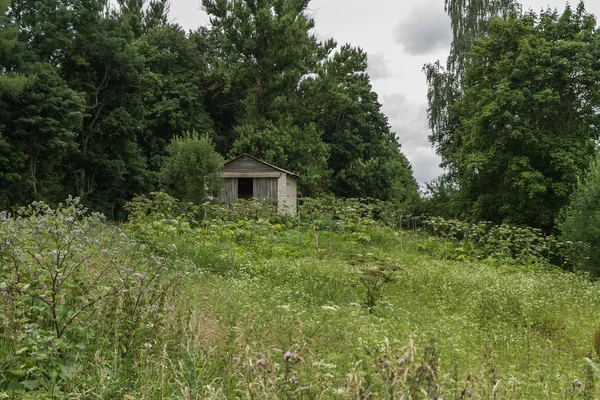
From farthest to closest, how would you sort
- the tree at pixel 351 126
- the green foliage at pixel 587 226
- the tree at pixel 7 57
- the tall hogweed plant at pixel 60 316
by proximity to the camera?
the tree at pixel 351 126, the tree at pixel 7 57, the green foliage at pixel 587 226, the tall hogweed plant at pixel 60 316

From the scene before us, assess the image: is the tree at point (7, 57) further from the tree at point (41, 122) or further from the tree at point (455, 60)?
the tree at point (455, 60)

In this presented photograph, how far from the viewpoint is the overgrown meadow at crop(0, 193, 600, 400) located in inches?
→ 107

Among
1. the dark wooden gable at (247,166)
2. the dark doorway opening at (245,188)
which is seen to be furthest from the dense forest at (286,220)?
the dark wooden gable at (247,166)

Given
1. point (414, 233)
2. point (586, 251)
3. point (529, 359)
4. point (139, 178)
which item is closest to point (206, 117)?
point (139, 178)

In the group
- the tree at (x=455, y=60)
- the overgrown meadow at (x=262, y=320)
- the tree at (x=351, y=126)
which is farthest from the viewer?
the tree at (x=351, y=126)

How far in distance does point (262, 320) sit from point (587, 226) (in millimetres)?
12005

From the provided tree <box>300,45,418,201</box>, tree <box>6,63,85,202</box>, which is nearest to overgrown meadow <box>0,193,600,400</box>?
tree <box>6,63,85,202</box>

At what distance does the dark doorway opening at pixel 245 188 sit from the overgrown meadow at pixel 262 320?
16.4 metres

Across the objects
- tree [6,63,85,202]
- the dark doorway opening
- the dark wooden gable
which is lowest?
the dark doorway opening

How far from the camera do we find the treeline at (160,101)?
24062 mm

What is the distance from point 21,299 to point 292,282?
5437mm

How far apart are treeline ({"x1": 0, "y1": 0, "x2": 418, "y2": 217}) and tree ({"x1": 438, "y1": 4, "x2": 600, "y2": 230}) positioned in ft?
41.4

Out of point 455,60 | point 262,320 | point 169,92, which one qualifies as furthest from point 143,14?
point 262,320

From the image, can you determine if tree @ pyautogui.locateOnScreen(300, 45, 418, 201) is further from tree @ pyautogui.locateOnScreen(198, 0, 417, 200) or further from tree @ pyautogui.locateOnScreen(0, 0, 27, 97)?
tree @ pyautogui.locateOnScreen(0, 0, 27, 97)
